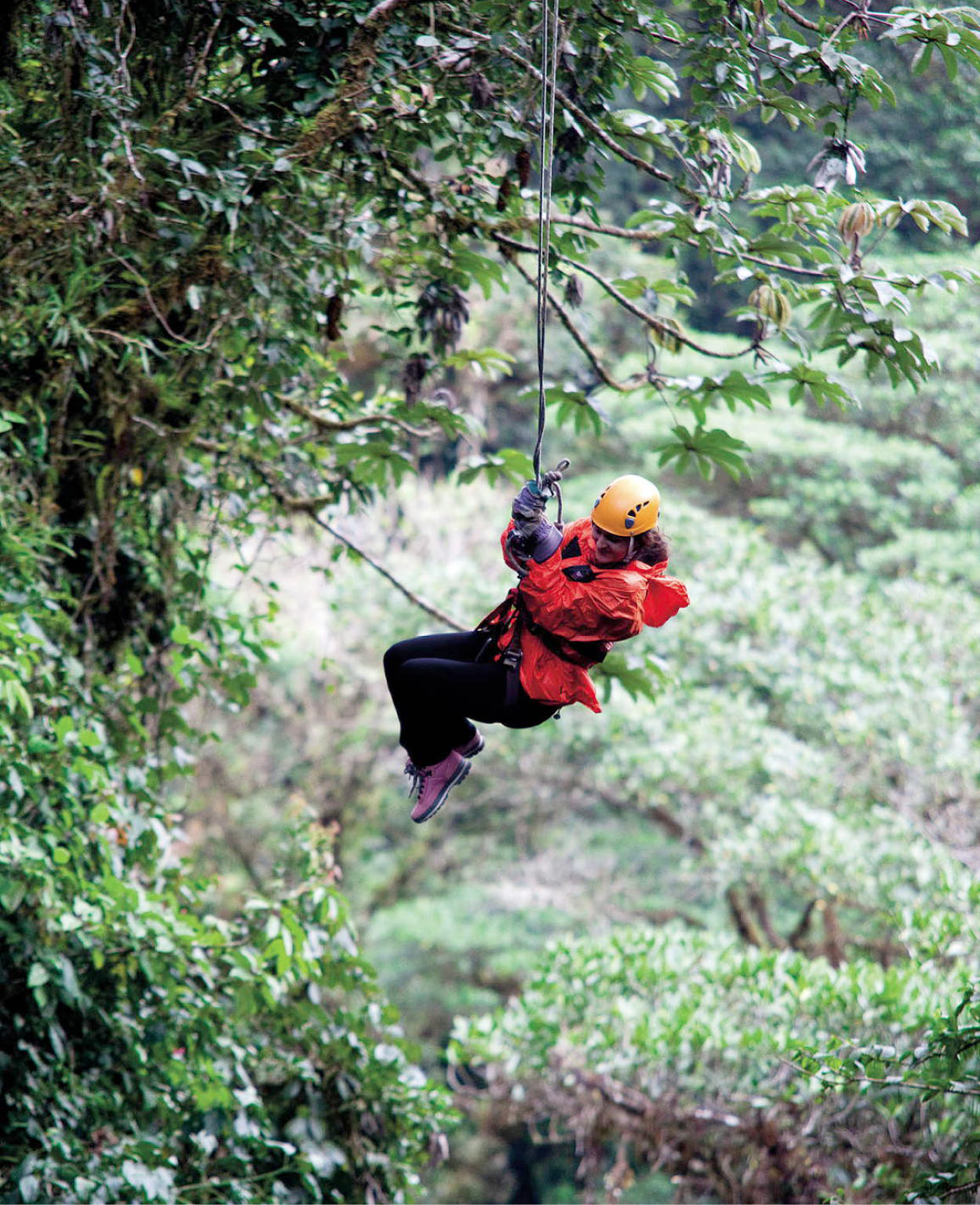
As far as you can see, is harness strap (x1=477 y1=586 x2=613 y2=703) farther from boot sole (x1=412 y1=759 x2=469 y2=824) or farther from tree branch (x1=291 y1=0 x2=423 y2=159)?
tree branch (x1=291 y1=0 x2=423 y2=159)

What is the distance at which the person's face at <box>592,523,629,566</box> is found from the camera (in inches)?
96.0

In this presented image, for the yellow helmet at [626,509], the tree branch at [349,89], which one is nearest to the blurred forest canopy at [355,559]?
the tree branch at [349,89]

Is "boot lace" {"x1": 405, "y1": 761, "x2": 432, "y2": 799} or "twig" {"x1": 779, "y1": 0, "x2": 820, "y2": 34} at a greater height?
"twig" {"x1": 779, "y1": 0, "x2": 820, "y2": 34}

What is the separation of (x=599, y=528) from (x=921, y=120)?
1110 centimetres

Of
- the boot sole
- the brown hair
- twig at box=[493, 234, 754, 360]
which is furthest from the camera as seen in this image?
twig at box=[493, 234, 754, 360]

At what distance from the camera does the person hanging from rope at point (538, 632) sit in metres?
2.44

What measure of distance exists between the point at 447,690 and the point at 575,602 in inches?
15.9

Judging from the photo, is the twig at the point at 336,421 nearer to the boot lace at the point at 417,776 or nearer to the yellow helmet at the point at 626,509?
the boot lace at the point at 417,776

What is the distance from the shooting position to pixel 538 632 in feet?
8.59

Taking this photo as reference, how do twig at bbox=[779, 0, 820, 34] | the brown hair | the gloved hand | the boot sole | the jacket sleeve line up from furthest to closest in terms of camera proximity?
1. twig at bbox=[779, 0, 820, 34]
2. the boot sole
3. the jacket sleeve
4. the brown hair
5. the gloved hand

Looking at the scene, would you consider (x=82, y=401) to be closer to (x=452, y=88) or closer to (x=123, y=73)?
(x=123, y=73)

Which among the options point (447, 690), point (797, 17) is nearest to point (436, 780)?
point (447, 690)

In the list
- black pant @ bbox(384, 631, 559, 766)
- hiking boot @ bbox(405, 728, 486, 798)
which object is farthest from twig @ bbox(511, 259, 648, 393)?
hiking boot @ bbox(405, 728, 486, 798)

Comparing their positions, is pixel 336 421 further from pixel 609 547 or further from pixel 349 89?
pixel 609 547
